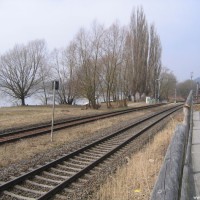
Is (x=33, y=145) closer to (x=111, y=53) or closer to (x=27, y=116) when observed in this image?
(x=27, y=116)

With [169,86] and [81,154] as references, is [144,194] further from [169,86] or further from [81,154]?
[169,86]

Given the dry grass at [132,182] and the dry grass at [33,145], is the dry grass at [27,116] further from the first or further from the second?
the dry grass at [132,182]

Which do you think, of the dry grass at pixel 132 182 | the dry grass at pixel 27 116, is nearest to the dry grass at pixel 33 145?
the dry grass at pixel 132 182

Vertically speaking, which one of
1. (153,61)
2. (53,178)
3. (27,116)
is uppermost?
(153,61)

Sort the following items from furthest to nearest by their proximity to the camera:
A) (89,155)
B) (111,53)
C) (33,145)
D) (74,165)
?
1. (111,53)
2. (33,145)
3. (89,155)
4. (74,165)

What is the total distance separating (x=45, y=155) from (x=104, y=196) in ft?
18.2

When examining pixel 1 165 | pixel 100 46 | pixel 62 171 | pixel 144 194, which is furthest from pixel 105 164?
pixel 100 46

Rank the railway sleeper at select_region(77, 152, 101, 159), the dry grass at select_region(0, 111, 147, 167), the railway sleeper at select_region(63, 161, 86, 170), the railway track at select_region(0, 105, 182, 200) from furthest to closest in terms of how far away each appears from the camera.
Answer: the railway sleeper at select_region(77, 152, 101, 159)
the dry grass at select_region(0, 111, 147, 167)
the railway sleeper at select_region(63, 161, 86, 170)
the railway track at select_region(0, 105, 182, 200)

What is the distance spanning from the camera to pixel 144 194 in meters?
7.96

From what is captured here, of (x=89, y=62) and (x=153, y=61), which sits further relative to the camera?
(x=153, y=61)

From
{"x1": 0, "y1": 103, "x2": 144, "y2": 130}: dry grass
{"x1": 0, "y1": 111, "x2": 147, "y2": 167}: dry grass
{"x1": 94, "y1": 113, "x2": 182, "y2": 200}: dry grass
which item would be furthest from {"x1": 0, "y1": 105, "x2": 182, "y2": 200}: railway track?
{"x1": 0, "y1": 103, "x2": 144, "y2": 130}: dry grass

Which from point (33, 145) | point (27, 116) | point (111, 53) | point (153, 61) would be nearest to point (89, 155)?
point (33, 145)

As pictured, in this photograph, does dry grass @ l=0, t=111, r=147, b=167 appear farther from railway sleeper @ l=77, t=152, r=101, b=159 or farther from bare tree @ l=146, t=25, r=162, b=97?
bare tree @ l=146, t=25, r=162, b=97

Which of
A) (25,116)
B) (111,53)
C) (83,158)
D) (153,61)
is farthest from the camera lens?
(153,61)
